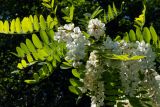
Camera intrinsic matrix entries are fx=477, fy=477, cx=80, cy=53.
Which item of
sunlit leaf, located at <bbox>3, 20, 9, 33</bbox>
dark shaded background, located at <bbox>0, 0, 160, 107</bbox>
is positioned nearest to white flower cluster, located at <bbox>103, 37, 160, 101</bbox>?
sunlit leaf, located at <bbox>3, 20, 9, 33</bbox>

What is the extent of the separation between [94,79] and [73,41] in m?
0.12

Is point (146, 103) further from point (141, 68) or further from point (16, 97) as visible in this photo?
point (16, 97)

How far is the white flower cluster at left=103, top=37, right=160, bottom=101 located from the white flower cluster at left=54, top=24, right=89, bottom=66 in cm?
7

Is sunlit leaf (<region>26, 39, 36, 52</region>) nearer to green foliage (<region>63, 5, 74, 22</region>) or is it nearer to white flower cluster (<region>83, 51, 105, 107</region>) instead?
green foliage (<region>63, 5, 74, 22</region>)

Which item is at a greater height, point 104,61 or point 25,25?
point 25,25

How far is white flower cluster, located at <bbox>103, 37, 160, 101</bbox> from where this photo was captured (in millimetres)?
1350

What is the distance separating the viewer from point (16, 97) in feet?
29.3

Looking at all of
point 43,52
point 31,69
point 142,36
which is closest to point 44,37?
point 43,52

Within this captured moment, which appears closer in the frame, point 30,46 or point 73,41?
point 73,41

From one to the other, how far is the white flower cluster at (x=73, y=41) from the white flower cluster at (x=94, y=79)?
0.03m

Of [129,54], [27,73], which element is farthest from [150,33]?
[27,73]

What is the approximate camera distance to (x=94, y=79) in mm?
1340

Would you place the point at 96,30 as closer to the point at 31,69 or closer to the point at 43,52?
the point at 43,52

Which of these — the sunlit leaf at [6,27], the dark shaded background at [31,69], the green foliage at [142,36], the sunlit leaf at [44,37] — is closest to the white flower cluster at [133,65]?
the green foliage at [142,36]
